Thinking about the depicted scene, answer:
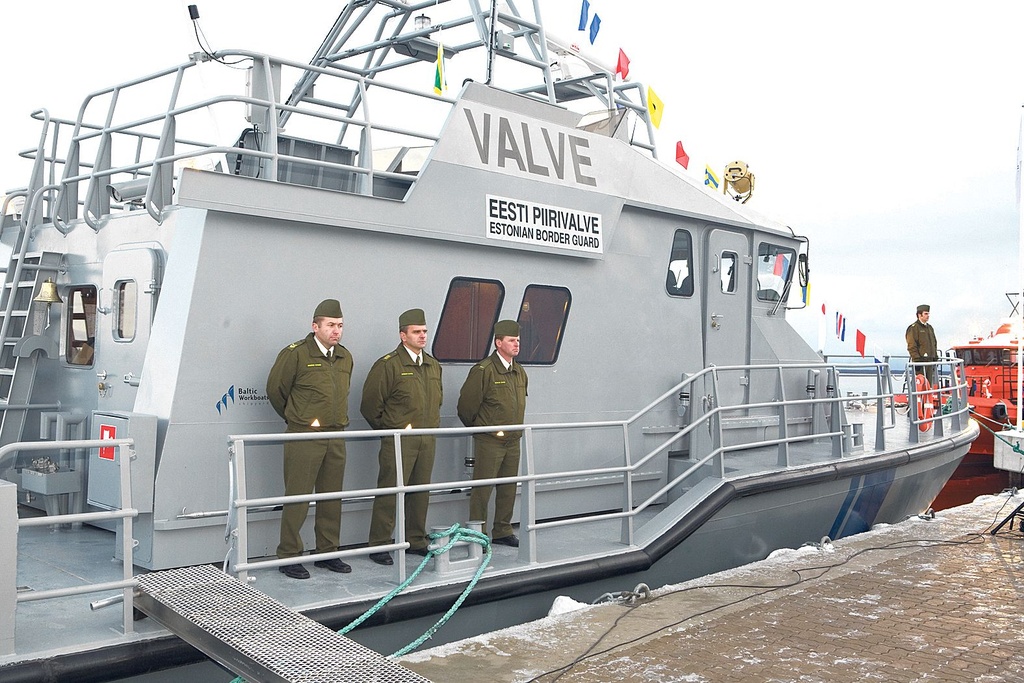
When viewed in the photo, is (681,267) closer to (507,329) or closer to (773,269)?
(773,269)

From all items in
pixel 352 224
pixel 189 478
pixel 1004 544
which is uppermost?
pixel 352 224

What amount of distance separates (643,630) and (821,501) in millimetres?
3028

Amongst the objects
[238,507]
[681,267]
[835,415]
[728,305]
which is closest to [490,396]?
[238,507]

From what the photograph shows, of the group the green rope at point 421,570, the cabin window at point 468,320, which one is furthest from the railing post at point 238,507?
the cabin window at point 468,320

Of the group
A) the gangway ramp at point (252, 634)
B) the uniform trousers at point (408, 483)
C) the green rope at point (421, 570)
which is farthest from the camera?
the uniform trousers at point (408, 483)

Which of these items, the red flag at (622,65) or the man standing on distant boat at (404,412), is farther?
the red flag at (622,65)

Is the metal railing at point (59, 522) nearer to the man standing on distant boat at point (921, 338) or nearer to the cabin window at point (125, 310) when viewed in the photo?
the cabin window at point (125, 310)

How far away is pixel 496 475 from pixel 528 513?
52 cm

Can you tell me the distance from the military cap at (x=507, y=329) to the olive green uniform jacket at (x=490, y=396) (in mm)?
142

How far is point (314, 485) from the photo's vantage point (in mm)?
5332

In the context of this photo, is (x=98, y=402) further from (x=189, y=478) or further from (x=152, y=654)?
(x=152, y=654)

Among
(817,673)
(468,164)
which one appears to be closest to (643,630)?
(817,673)

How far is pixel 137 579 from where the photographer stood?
4211 mm

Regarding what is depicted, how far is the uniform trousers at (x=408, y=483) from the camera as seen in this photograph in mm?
5605
